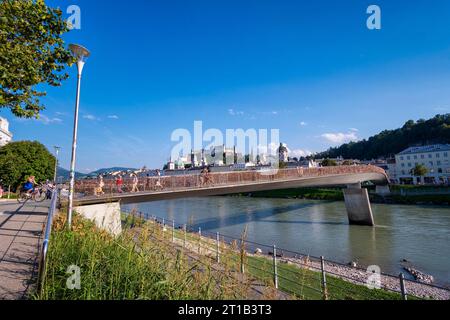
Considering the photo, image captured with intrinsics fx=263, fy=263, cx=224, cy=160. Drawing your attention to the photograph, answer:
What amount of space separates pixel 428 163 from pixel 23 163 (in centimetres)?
10071

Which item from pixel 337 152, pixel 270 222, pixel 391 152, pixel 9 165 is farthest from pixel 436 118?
pixel 9 165

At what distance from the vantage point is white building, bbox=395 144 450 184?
Answer: 242 ft

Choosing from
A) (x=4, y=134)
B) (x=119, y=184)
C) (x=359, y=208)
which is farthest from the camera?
(x=4, y=134)

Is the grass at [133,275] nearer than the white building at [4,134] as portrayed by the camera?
Yes

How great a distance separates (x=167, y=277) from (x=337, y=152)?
150 meters

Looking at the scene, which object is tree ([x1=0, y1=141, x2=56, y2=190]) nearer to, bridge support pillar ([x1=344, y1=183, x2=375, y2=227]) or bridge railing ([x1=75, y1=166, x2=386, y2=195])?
bridge railing ([x1=75, y1=166, x2=386, y2=195])

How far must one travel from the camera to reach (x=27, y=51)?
764 centimetres

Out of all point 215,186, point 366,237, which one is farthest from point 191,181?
point 366,237

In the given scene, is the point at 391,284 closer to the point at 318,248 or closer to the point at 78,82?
the point at 318,248

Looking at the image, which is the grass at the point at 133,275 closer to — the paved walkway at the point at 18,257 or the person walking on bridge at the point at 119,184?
the paved walkway at the point at 18,257

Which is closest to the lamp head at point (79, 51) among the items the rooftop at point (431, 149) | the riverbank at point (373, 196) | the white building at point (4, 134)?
the riverbank at point (373, 196)

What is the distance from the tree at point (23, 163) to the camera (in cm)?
4312

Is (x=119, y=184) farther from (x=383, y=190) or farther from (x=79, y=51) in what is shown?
(x=383, y=190)

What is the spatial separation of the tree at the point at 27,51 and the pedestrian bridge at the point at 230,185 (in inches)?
167
